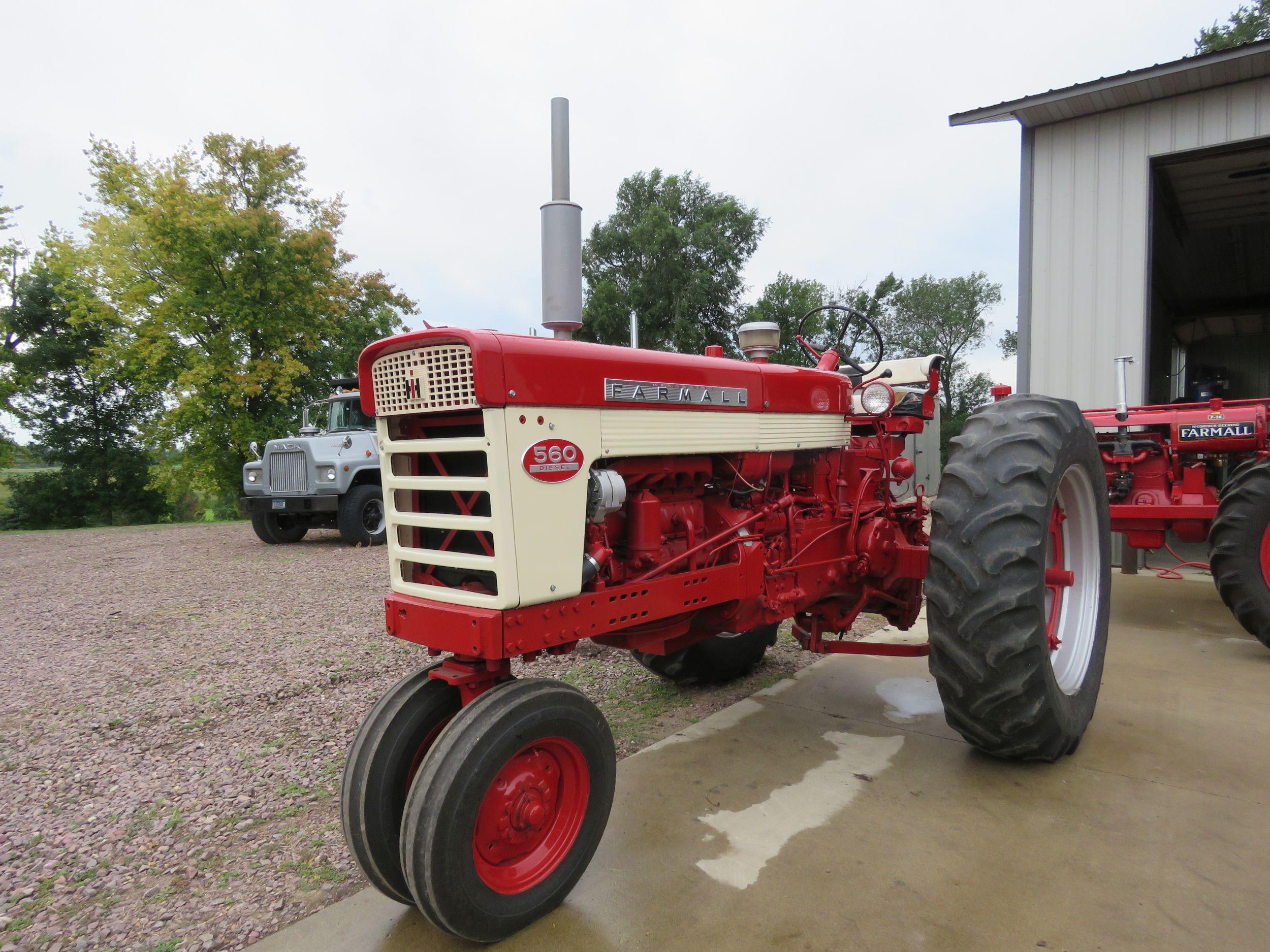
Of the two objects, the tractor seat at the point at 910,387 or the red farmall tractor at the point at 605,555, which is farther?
the tractor seat at the point at 910,387

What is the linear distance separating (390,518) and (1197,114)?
733 cm

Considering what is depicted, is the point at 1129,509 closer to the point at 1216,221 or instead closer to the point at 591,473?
the point at 591,473

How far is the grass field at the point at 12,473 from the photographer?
19.2 meters

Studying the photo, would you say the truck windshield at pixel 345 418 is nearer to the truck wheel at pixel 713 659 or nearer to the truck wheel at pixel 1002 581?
the truck wheel at pixel 713 659

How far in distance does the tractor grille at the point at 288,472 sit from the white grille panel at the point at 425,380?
7599 millimetres

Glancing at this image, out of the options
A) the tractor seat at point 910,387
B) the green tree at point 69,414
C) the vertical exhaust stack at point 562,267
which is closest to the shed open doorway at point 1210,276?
the tractor seat at point 910,387

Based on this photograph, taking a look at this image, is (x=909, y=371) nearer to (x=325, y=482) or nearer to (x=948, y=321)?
(x=325, y=482)

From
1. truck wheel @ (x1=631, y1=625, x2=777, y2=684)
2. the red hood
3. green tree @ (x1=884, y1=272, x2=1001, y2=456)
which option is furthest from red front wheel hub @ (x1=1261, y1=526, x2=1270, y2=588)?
green tree @ (x1=884, y1=272, x2=1001, y2=456)

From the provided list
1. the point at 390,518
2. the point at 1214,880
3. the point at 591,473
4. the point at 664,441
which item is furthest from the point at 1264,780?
the point at 390,518

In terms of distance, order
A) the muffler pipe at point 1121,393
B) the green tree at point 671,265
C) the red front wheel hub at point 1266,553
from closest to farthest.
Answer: the red front wheel hub at point 1266,553, the muffler pipe at point 1121,393, the green tree at point 671,265

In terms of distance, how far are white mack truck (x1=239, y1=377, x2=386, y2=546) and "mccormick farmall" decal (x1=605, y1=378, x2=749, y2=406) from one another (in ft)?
22.9

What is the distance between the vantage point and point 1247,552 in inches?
164

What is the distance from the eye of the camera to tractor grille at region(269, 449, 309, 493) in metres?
9.12

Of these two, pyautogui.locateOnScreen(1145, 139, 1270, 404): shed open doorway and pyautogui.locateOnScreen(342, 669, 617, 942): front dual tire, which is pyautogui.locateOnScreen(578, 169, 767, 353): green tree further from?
pyautogui.locateOnScreen(342, 669, 617, 942): front dual tire
